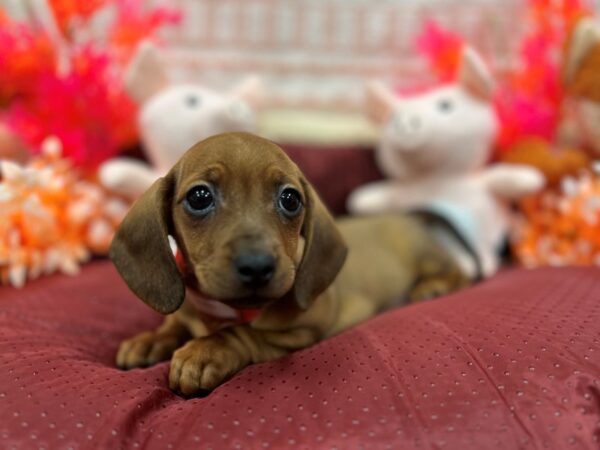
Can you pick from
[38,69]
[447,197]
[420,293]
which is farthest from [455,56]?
[38,69]

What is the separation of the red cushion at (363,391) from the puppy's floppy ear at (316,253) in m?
0.11

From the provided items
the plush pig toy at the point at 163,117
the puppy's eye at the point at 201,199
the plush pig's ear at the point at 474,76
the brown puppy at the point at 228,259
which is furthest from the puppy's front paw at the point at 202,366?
the plush pig's ear at the point at 474,76

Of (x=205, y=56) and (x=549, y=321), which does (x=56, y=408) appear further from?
(x=205, y=56)

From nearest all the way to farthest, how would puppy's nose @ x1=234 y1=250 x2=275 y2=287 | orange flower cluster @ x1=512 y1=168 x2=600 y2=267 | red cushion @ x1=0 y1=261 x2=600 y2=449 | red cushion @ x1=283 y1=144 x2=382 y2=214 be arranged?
red cushion @ x1=0 y1=261 x2=600 y2=449, puppy's nose @ x1=234 y1=250 x2=275 y2=287, orange flower cluster @ x1=512 y1=168 x2=600 y2=267, red cushion @ x1=283 y1=144 x2=382 y2=214

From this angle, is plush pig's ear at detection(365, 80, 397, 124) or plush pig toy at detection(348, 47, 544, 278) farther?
plush pig's ear at detection(365, 80, 397, 124)

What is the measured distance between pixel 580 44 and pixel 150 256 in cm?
152

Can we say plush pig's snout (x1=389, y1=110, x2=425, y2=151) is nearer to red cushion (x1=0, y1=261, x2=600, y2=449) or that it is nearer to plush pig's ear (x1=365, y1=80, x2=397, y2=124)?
plush pig's ear (x1=365, y1=80, x2=397, y2=124)

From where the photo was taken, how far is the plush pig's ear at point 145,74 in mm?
1828

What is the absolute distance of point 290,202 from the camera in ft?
3.51

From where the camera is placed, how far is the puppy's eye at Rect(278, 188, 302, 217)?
1057 mm

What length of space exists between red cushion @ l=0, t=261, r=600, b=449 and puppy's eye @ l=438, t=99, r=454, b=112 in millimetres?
908

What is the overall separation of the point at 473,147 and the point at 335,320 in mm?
939

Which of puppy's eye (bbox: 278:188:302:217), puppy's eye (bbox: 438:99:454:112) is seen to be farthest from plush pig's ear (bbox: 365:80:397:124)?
puppy's eye (bbox: 278:188:302:217)

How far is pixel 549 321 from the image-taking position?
1080 millimetres
